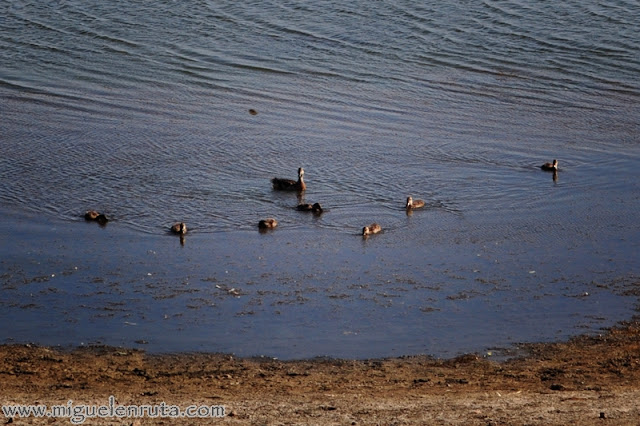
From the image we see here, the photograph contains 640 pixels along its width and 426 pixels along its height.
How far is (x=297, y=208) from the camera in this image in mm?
17016

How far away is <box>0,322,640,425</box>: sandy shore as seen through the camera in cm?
981

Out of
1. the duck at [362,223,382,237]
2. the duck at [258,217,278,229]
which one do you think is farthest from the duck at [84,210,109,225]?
the duck at [362,223,382,237]

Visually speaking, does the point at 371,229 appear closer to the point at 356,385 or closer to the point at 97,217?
the point at 97,217

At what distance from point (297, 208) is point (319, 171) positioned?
2.23m

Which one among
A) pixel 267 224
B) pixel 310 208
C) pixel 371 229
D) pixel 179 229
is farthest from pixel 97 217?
pixel 371 229

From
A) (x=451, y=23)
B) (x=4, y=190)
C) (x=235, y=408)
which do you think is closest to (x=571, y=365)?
(x=235, y=408)

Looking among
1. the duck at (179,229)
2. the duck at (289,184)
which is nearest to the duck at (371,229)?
the duck at (289,184)

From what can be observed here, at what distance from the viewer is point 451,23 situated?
3019 cm

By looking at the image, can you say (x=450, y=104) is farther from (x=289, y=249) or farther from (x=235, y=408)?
(x=235, y=408)

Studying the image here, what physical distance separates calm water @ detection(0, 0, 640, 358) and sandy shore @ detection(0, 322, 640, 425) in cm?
46

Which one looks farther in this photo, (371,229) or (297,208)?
(297,208)

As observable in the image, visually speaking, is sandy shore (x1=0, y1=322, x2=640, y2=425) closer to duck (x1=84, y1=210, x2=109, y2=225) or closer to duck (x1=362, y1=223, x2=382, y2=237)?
duck (x1=362, y1=223, x2=382, y2=237)

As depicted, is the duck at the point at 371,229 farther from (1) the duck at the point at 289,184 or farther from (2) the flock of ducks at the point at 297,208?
(1) the duck at the point at 289,184

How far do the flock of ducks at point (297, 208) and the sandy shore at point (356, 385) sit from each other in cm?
404
